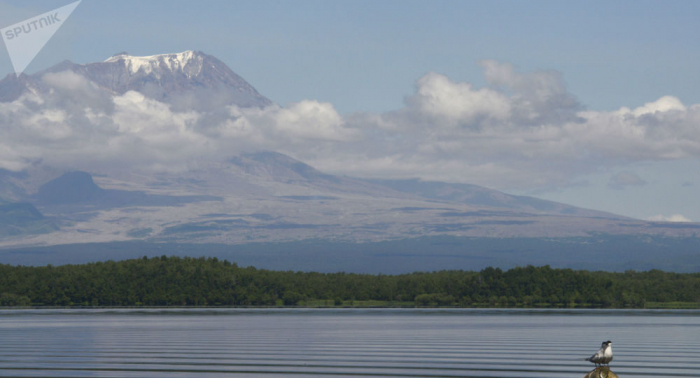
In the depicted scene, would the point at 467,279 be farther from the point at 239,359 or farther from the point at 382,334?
the point at 239,359

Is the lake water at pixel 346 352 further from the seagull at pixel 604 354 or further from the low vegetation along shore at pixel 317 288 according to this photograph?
the low vegetation along shore at pixel 317 288

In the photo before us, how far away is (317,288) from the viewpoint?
186375mm

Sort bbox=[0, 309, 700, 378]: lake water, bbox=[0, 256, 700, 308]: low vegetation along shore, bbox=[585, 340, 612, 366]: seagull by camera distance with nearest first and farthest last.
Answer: bbox=[585, 340, 612, 366]: seagull < bbox=[0, 309, 700, 378]: lake water < bbox=[0, 256, 700, 308]: low vegetation along shore

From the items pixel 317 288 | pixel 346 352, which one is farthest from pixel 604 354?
pixel 317 288

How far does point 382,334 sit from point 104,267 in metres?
124

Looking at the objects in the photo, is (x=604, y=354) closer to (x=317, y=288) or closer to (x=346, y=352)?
(x=346, y=352)

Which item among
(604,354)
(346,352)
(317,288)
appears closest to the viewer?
(604,354)

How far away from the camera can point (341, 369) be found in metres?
41.7

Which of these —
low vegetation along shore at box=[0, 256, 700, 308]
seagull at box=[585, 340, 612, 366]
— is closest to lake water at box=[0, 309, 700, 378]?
seagull at box=[585, 340, 612, 366]

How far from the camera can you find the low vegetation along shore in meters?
164

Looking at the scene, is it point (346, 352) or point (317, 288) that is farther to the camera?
point (317, 288)

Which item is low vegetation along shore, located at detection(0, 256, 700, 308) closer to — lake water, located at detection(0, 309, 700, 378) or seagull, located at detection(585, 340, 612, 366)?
lake water, located at detection(0, 309, 700, 378)

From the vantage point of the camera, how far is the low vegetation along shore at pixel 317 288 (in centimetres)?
16412

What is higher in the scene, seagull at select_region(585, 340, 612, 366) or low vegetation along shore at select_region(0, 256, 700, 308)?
low vegetation along shore at select_region(0, 256, 700, 308)
